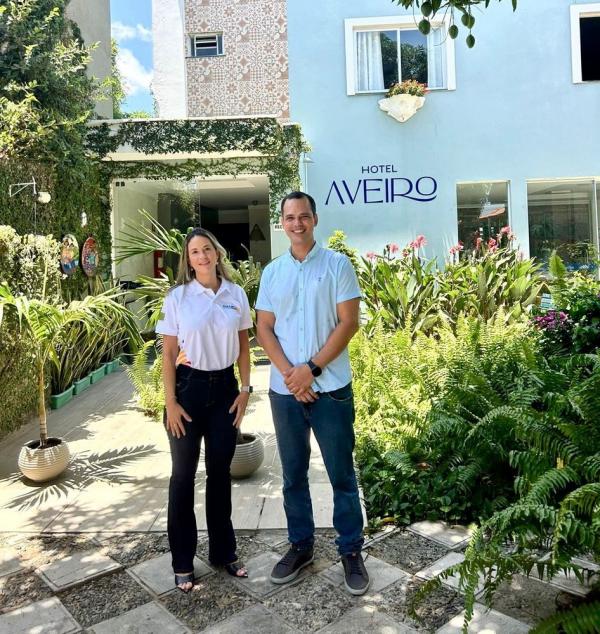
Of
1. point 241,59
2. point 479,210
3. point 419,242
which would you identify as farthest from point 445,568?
point 241,59

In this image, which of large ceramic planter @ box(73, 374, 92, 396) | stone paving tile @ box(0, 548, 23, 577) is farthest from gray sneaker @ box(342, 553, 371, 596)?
large ceramic planter @ box(73, 374, 92, 396)

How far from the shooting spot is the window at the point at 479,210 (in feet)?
30.4

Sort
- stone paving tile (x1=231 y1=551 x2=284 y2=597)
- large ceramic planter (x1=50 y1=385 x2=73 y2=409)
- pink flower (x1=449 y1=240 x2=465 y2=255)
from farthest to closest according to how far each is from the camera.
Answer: pink flower (x1=449 y1=240 x2=465 y2=255), large ceramic planter (x1=50 y1=385 x2=73 y2=409), stone paving tile (x1=231 y1=551 x2=284 y2=597)

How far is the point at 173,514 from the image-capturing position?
8.58ft

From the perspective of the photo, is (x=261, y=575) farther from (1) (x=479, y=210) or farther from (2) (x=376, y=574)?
(1) (x=479, y=210)

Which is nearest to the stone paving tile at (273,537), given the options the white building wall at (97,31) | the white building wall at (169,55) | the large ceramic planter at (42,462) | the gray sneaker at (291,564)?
the gray sneaker at (291,564)

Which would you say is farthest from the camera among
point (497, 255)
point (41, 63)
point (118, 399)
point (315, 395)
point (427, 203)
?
point (427, 203)

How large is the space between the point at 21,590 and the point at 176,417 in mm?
1125

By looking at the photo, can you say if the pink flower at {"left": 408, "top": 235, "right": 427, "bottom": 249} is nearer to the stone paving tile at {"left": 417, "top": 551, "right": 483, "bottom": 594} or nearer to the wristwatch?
the stone paving tile at {"left": 417, "top": 551, "right": 483, "bottom": 594}

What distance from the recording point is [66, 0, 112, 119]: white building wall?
9.15 m

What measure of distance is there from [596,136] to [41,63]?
26.6ft

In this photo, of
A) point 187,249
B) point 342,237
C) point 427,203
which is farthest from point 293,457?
point 427,203

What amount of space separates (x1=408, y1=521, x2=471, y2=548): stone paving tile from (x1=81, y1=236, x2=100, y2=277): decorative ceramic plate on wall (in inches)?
249

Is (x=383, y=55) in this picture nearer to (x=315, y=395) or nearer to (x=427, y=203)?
(x=427, y=203)
